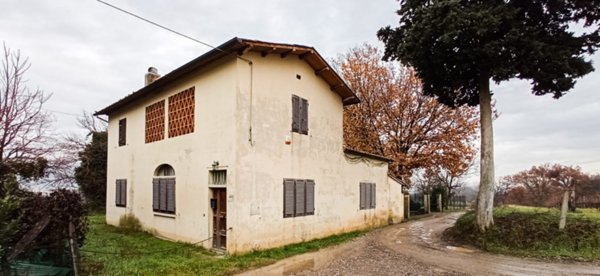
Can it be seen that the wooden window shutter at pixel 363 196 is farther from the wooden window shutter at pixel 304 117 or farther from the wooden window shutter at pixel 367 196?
the wooden window shutter at pixel 304 117

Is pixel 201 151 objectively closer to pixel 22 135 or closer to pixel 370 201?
pixel 22 135

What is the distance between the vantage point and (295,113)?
39.4 feet

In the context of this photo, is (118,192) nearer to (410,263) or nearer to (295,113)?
(295,113)

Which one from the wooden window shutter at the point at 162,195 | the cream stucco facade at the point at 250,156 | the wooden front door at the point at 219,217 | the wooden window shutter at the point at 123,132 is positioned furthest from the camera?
the wooden window shutter at the point at 123,132

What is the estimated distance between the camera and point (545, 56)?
1062cm

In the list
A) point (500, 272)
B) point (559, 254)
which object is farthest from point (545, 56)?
point (500, 272)

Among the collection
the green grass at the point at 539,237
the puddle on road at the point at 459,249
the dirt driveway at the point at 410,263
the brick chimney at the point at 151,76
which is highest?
the brick chimney at the point at 151,76

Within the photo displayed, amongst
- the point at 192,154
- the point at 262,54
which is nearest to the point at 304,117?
the point at 262,54

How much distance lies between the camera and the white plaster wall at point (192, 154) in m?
10.5

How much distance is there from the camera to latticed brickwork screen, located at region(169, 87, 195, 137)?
Result: 39.1ft

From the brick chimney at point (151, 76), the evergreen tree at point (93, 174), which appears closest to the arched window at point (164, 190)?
the brick chimney at point (151, 76)

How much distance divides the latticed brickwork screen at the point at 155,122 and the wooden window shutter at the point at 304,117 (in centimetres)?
501

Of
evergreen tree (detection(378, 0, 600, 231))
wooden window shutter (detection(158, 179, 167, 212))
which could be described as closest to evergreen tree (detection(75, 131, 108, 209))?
wooden window shutter (detection(158, 179, 167, 212))

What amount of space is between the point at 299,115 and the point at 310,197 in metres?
2.77
